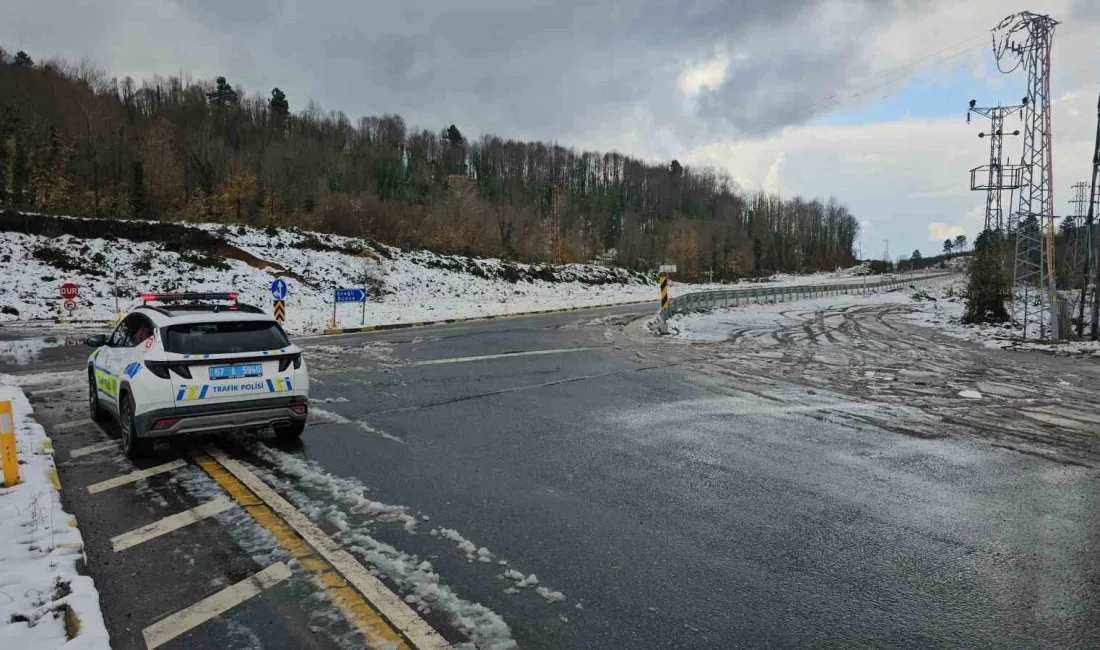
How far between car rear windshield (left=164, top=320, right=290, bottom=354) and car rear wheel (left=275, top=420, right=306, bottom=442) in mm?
915

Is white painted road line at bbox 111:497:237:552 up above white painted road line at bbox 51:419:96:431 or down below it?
below

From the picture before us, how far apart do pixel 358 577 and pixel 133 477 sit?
3.53 m

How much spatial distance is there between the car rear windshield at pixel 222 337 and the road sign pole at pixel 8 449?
141cm

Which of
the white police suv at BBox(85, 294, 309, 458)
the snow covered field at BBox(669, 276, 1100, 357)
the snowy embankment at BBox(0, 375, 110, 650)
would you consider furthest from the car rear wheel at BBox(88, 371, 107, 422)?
the snow covered field at BBox(669, 276, 1100, 357)

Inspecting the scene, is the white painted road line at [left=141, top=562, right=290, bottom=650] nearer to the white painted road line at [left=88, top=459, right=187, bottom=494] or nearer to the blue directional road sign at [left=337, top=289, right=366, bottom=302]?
the white painted road line at [left=88, top=459, right=187, bottom=494]

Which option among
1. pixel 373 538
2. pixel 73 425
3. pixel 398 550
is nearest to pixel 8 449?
pixel 73 425

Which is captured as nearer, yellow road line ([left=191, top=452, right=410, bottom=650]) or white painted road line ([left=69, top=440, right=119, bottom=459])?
yellow road line ([left=191, top=452, right=410, bottom=650])

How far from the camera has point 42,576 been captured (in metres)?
4.03

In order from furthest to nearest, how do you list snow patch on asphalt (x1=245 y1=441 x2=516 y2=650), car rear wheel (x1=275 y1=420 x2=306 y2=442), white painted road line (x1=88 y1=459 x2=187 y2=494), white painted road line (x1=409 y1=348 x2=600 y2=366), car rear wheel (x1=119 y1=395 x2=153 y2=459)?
white painted road line (x1=409 y1=348 x2=600 y2=366), car rear wheel (x1=275 y1=420 x2=306 y2=442), car rear wheel (x1=119 y1=395 x2=153 y2=459), white painted road line (x1=88 y1=459 x2=187 y2=494), snow patch on asphalt (x1=245 y1=441 x2=516 y2=650)

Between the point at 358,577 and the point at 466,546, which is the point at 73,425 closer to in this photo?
the point at 358,577

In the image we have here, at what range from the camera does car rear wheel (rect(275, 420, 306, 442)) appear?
7.39 meters

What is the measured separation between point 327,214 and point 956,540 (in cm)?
5175

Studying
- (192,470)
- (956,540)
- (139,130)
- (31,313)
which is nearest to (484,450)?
(192,470)

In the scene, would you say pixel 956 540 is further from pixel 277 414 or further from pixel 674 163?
pixel 674 163
